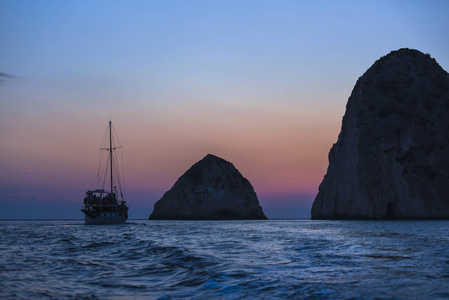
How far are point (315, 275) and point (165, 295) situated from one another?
16.4 feet

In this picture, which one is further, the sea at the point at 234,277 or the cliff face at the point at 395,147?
the cliff face at the point at 395,147

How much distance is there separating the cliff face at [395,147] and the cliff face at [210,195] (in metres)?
51.6

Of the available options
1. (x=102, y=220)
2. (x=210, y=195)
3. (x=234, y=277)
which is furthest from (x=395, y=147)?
(x=234, y=277)

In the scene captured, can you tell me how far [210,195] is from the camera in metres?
146

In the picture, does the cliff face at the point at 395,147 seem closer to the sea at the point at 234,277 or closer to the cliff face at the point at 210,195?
the cliff face at the point at 210,195

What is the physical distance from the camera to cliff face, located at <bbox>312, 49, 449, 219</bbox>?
88.2 m

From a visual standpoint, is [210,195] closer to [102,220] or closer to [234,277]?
[102,220]

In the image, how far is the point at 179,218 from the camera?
485 feet

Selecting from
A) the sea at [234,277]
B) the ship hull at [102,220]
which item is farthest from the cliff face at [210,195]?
the sea at [234,277]

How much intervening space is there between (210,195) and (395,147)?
71742mm

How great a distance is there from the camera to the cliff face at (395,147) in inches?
3472

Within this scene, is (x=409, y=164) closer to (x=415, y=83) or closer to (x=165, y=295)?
(x=415, y=83)

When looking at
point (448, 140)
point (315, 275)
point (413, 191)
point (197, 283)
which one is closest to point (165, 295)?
point (197, 283)

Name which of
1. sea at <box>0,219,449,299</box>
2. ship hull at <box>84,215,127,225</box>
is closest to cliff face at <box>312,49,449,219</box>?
ship hull at <box>84,215,127,225</box>
